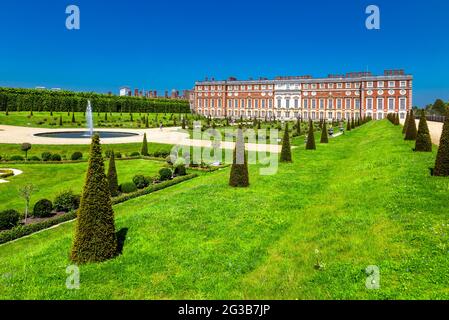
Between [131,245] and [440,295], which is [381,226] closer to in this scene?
[440,295]

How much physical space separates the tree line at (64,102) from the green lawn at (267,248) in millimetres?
51361

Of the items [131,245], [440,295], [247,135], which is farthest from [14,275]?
[247,135]

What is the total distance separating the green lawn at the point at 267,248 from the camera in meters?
6.46

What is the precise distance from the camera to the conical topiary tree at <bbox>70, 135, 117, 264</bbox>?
7652 mm

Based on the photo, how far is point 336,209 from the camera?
10922 millimetres

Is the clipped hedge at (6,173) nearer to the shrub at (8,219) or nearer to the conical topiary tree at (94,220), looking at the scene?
the shrub at (8,219)

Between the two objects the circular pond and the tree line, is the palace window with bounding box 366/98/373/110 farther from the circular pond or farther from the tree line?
the circular pond

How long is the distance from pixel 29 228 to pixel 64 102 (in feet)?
192

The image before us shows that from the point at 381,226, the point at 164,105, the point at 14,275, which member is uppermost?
the point at 164,105

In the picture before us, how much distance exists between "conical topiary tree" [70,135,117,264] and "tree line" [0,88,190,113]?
2074 inches

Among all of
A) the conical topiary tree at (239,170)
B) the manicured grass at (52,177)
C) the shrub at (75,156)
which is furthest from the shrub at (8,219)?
the shrub at (75,156)

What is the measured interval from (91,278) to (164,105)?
3365 inches

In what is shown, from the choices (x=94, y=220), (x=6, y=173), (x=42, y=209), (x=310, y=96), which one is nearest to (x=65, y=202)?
(x=42, y=209)

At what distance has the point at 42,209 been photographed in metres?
12.9
